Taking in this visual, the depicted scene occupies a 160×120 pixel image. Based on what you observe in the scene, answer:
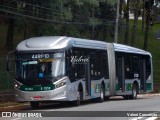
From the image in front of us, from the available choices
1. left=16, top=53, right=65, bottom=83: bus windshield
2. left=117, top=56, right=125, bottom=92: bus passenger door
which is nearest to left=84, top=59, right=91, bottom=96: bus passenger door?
left=16, top=53, right=65, bottom=83: bus windshield

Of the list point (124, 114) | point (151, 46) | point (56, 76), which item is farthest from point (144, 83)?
point (151, 46)

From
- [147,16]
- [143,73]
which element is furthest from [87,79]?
[147,16]

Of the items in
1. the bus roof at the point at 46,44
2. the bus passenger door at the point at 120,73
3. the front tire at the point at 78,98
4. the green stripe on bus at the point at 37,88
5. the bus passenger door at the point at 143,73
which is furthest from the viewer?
the bus passenger door at the point at 143,73

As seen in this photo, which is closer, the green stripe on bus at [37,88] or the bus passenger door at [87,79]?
the green stripe on bus at [37,88]

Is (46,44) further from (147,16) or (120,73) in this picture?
(147,16)

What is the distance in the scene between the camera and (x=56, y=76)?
82.3 ft

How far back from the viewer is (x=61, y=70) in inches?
994

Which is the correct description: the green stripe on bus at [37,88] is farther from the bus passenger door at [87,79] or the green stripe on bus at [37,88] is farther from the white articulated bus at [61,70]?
the bus passenger door at [87,79]

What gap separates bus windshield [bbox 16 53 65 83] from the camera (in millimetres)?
25125

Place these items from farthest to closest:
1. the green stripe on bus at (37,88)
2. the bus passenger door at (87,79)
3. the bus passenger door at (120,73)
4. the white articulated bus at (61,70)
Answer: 1. the bus passenger door at (120,73)
2. the bus passenger door at (87,79)
3. the white articulated bus at (61,70)
4. the green stripe on bus at (37,88)

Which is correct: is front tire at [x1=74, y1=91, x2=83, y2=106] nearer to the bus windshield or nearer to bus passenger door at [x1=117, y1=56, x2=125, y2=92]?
the bus windshield

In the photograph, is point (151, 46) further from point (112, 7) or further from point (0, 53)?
point (0, 53)

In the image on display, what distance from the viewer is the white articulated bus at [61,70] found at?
25062 millimetres

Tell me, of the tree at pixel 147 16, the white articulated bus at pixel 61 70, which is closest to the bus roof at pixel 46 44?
the white articulated bus at pixel 61 70
